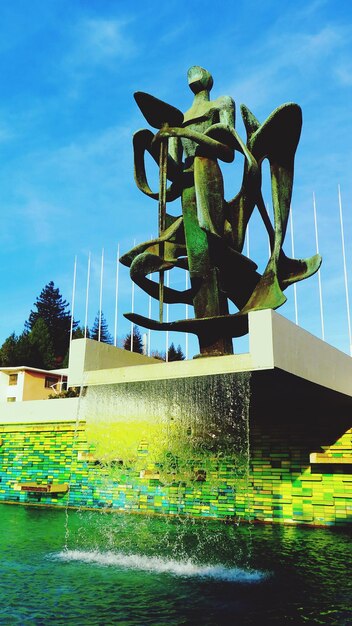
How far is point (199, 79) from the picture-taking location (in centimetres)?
944

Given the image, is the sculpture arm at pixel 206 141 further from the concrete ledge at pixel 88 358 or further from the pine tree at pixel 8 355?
the pine tree at pixel 8 355

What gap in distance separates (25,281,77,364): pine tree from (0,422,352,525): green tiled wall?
31112mm

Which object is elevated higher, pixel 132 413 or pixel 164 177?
pixel 164 177

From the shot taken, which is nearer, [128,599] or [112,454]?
[128,599]

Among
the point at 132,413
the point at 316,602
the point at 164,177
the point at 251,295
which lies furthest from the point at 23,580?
the point at 164,177

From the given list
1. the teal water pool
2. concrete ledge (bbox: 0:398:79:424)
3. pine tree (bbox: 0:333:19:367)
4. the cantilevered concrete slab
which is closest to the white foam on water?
the teal water pool

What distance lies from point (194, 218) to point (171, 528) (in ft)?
18.1

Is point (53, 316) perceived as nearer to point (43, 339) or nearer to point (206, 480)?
point (43, 339)

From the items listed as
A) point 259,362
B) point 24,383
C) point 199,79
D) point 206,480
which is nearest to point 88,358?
point 259,362

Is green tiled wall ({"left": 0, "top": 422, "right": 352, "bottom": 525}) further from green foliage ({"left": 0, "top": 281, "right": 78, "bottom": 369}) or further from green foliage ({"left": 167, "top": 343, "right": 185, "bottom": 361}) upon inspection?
green foliage ({"left": 167, "top": 343, "right": 185, "bottom": 361})

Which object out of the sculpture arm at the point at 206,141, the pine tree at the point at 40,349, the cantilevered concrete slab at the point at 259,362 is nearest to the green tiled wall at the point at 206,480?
the cantilevered concrete slab at the point at 259,362

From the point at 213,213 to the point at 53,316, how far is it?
130 ft

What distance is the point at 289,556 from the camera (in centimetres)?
720

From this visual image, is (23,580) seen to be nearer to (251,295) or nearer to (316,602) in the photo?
(316,602)
